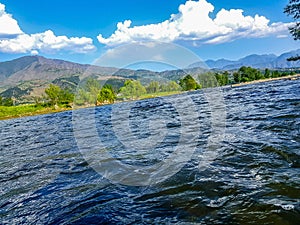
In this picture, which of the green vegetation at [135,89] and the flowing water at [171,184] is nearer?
the flowing water at [171,184]

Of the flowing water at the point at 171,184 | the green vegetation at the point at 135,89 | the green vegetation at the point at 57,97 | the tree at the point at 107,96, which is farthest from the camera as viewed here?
the green vegetation at the point at 57,97

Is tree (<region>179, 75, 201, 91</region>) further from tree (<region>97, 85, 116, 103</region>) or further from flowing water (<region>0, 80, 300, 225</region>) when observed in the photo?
tree (<region>97, 85, 116, 103</region>)

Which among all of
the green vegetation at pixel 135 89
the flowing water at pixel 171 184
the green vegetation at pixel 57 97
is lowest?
the flowing water at pixel 171 184

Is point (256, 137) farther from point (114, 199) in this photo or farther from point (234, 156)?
point (114, 199)

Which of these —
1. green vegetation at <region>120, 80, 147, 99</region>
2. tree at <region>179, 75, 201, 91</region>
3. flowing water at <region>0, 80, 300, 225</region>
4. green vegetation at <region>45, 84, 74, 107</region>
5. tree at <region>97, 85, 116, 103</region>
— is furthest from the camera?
green vegetation at <region>45, 84, 74, 107</region>

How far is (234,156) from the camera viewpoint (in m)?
6.49

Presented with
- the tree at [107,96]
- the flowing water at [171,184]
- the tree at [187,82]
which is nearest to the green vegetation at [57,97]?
the tree at [107,96]

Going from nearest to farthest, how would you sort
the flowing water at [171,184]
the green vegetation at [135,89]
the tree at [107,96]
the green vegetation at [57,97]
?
the flowing water at [171,184] → the green vegetation at [135,89] → the tree at [107,96] → the green vegetation at [57,97]

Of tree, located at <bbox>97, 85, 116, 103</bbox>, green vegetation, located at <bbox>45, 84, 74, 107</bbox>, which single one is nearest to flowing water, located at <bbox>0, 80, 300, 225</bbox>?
tree, located at <bbox>97, 85, 116, 103</bbox>

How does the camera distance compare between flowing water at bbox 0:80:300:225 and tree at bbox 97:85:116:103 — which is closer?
flowing water at bbox 0:80:300:225

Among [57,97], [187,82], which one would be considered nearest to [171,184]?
[187,82]

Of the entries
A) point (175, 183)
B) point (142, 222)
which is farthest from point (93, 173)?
point (142, 222)

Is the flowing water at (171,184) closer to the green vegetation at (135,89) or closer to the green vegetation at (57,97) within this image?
the green vegetation at (135,89)

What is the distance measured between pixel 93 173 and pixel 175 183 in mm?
2520
